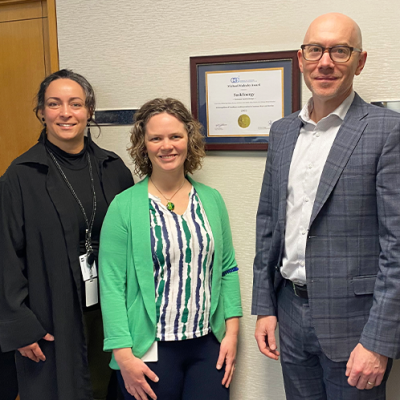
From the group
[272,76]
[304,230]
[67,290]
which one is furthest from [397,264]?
[67,290]

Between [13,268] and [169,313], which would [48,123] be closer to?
[13,268]

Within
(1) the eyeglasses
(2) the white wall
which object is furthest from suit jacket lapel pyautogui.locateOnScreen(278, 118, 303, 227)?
(2) the white wall

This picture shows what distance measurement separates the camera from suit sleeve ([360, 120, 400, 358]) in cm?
128

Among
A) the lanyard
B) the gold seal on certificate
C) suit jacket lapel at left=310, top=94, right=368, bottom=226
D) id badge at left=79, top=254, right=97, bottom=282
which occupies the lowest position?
id badge at left=79, top=254, right=97, bottom=282

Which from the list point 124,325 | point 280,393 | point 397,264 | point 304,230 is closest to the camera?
point 397,264

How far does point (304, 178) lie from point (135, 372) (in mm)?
875

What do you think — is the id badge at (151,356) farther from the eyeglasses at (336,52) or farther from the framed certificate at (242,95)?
the eyeglasses at (336,52)

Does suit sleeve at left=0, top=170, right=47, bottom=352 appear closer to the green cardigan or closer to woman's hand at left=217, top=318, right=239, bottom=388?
the green cardigan

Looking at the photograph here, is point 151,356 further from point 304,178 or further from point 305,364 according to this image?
point 304,178

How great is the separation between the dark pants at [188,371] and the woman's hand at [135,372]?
2 cm

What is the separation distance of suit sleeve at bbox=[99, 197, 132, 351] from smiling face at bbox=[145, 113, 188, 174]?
0.23 meters

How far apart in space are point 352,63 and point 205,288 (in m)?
0.91

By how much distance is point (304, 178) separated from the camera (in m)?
1.44

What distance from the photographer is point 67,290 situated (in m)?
1.75
